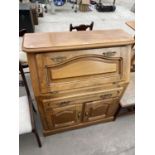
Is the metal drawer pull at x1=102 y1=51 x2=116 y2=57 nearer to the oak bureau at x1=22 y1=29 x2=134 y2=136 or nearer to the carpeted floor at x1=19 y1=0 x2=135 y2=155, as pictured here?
the oak bureau at x1=22 y1=29 x2=134 y2=136

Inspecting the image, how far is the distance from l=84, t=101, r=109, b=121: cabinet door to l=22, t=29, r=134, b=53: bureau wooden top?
601 mm

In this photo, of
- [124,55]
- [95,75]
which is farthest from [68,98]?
[124,55]

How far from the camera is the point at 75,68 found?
1.19 meters

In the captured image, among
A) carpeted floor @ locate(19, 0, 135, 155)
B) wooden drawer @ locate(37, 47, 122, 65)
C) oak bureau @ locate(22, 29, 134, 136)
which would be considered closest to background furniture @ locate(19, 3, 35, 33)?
carpeted floor @ locate(19, 0, 135, 155)

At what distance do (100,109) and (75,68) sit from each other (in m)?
0.66

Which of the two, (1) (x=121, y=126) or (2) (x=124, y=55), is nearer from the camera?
(2) (x=124, y=55)

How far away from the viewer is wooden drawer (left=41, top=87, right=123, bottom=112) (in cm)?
130

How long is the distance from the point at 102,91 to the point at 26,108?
67 centimetres

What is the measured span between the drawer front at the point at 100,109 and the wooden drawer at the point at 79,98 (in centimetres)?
7

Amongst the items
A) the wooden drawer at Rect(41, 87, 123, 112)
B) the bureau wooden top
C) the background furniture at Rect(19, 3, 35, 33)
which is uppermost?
the background furniture at Rect(19, 3, 35, 33)

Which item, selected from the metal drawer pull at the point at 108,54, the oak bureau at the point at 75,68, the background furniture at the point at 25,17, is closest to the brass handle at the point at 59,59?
the oak bureau at the point at 75,68

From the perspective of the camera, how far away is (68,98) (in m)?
1.32

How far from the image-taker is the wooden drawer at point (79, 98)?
130cm
